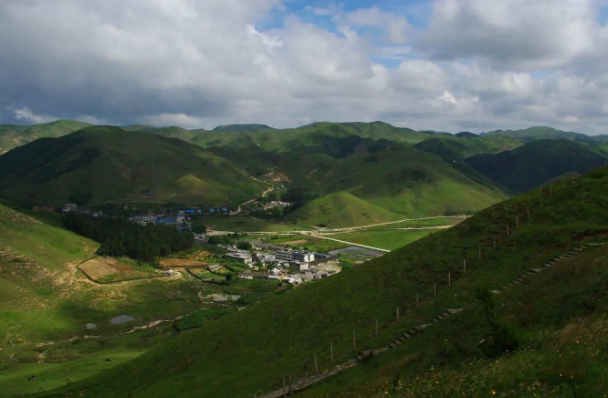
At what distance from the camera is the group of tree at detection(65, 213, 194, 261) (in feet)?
544

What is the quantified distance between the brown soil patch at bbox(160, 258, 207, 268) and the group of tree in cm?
462

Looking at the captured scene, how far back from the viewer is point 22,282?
11994cm

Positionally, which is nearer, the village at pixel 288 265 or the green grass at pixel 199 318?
the green grass at pixel 199 318

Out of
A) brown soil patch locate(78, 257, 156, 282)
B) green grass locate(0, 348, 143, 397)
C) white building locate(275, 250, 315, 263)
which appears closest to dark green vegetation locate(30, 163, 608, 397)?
green grass locate(0, 348, 143, 397)

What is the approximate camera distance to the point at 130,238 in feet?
558

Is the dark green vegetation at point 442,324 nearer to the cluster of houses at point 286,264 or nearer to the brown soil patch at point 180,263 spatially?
the cluster of houses at point 286,264

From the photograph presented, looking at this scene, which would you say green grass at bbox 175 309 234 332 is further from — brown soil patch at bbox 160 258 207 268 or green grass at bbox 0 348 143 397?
brown soil patch at bbox 160 258 207 268

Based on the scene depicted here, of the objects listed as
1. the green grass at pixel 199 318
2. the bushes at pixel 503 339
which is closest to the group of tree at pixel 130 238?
the green grass at pixel 199 318

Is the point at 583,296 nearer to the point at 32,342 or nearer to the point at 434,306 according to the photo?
the point at 434,306

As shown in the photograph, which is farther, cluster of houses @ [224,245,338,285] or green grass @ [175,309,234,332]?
cluster of houses @ [224,245,338,285]

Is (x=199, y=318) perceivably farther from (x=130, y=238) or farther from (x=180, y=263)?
(x=130, y=238)

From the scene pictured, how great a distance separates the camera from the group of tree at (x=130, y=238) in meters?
166

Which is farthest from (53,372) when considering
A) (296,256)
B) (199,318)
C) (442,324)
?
(296,256)

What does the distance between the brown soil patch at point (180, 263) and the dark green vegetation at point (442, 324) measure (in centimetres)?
10793
